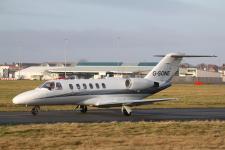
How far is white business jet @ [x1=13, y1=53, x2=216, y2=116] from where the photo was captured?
98.2ft

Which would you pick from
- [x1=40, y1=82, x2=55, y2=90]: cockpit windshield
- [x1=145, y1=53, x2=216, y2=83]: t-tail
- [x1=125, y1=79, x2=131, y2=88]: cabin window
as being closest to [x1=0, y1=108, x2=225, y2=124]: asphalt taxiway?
[x1=40, y1=82, x2=55, y2=90]: cockpit windshield

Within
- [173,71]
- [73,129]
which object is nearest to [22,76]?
[173,71]

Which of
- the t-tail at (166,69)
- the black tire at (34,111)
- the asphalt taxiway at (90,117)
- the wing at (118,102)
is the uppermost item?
the t-tail at (166,69)

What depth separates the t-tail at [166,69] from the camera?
34.2 m

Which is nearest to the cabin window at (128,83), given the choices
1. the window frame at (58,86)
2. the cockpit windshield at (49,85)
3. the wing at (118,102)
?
the wing at (118,102)

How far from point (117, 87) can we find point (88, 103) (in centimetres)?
229

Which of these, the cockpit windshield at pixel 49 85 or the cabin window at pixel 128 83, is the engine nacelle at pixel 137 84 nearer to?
the cabin window at pixel 128 83

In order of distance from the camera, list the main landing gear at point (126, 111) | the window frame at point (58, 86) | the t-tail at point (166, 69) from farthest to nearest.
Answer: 1. the t-tail at point (166, 69)
2. the window frame at point (58, 86)
3. the main landing gear at point (126, 111)

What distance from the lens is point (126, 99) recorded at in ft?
105

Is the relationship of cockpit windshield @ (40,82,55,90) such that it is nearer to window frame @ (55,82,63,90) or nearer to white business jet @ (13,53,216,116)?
white business jet @ (13,53,216,116)

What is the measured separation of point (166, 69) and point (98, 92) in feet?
18.1

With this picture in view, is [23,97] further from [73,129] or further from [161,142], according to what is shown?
[161,142]

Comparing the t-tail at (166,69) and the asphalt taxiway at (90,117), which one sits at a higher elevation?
the t-tail at (166,69)

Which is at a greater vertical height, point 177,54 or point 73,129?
point 177,54
